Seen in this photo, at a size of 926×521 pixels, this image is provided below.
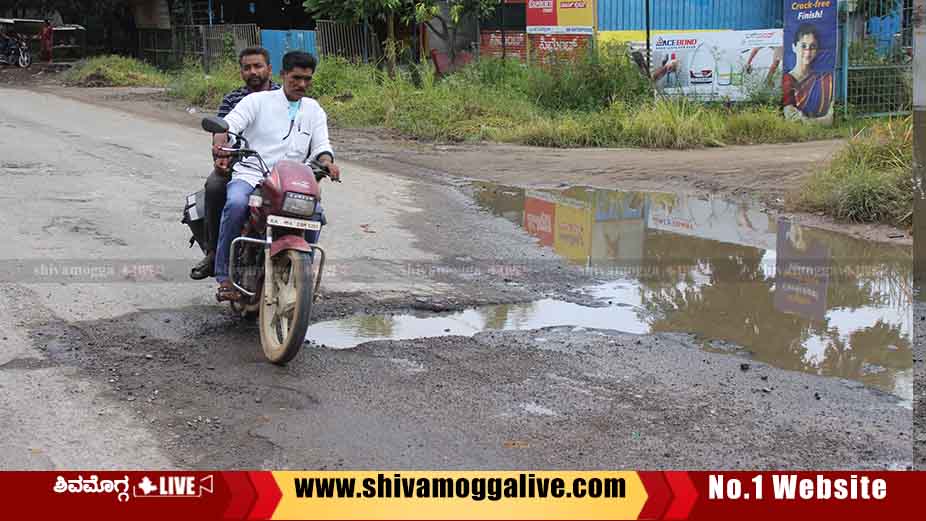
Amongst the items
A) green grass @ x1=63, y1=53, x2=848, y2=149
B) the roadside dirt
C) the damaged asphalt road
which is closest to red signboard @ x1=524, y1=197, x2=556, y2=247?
the damaged asphalt road

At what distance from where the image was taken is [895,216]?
945 cm

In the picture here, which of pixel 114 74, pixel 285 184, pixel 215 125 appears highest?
pixel 114 74

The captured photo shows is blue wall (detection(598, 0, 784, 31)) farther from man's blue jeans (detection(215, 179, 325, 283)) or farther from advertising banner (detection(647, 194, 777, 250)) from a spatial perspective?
man's blue jeans (detection(215, 179, 325, 283))

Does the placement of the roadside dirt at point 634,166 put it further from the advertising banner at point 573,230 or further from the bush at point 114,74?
the bush at point 114,74

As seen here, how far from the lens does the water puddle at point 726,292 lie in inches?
242

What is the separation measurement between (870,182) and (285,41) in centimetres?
1776

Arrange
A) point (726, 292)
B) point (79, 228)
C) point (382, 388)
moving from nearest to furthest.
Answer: point (382, 388) → point (726, 292) → point (79, 228)

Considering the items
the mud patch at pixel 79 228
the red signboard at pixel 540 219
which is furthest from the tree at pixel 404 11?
the mud patch at pixel 79 228

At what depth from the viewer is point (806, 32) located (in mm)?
15617

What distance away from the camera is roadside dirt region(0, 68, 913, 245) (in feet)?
36.6

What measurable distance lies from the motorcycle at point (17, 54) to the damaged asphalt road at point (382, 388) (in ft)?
82.8

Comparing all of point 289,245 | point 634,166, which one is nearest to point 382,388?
point 289,245

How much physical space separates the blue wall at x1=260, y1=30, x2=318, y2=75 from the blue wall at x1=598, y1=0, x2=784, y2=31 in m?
7.12

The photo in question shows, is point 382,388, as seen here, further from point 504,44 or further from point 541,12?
point 541,12
